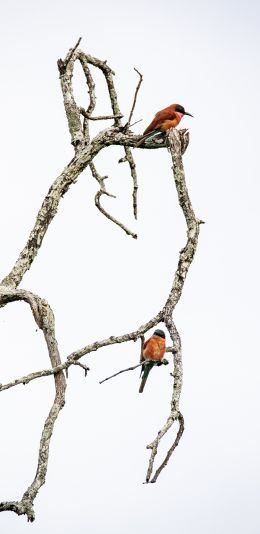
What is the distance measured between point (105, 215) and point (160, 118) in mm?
948

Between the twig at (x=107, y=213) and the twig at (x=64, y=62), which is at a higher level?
the twig at (x=64, y=62)

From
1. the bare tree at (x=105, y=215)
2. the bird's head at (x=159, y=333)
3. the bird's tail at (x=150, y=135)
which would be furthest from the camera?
the bird's tail at (x=150, y=135)

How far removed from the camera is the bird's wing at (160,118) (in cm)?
730

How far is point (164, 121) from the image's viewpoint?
7.47 metres

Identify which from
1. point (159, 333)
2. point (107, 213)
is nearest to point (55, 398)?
point (159, 333)

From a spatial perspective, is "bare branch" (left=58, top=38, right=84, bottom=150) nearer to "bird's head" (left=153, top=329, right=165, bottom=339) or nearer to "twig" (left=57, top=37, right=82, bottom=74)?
"twig" (left=57, top=37, right=82, bottom=74)

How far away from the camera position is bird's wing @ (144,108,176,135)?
7304 mm

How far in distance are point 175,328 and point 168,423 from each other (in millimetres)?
654

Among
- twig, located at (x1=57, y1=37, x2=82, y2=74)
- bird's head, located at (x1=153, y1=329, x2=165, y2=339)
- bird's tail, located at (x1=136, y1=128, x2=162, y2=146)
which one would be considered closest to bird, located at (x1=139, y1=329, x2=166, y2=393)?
bird's head, located at (x1=153, y1=329, x2=165, y2=339)

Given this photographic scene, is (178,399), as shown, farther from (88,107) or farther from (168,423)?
(88,107)

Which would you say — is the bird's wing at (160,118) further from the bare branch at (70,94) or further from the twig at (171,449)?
the twig at (171,449)

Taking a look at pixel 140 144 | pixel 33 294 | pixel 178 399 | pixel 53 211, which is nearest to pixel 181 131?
pixel 140 144

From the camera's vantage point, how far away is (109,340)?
19.1ft

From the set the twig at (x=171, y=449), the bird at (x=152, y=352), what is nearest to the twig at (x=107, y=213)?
the bird at (x=152, y=352)
